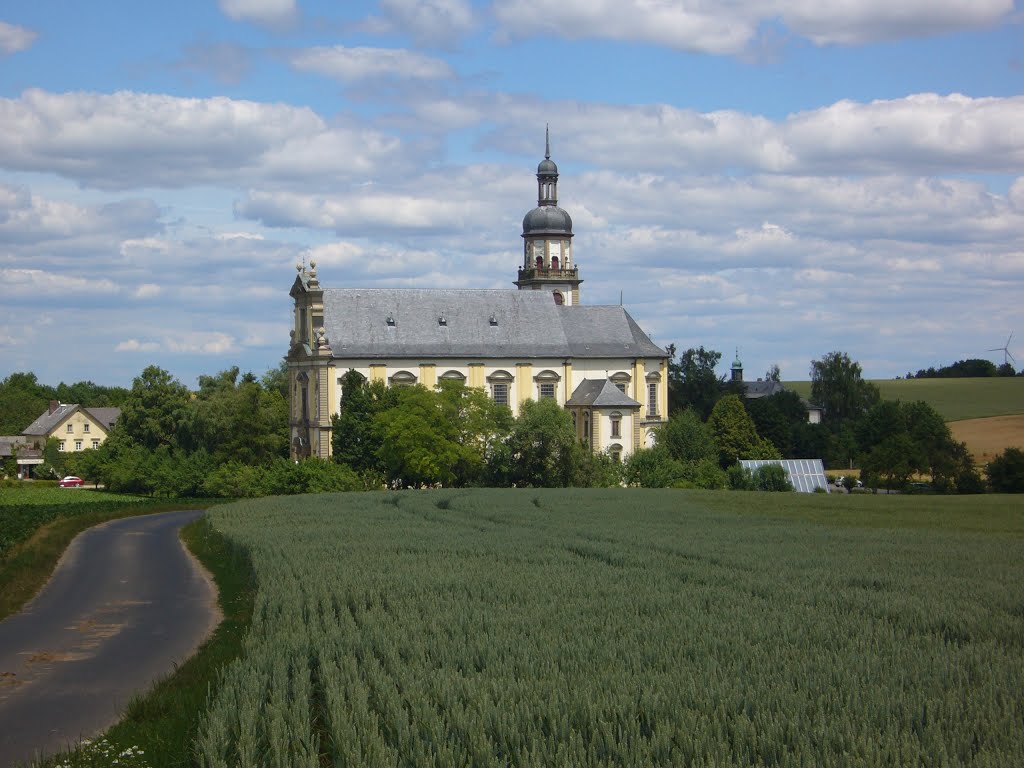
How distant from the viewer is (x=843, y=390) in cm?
14575

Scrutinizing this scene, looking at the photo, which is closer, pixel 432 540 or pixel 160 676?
pixel 160 676

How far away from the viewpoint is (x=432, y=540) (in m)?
34.0

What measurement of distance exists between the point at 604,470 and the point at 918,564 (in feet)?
Answer: 183

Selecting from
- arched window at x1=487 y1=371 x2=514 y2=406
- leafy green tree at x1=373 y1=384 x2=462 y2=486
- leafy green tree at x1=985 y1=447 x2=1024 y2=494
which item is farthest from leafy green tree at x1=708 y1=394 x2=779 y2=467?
leafy green tree at x1=373 y1=384 x2=462 y2=486

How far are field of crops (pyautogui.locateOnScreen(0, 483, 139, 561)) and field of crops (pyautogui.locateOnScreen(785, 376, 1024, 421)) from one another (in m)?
88.1

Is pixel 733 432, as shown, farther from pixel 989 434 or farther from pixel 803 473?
pixel 989 434

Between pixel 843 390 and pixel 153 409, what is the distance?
80.9 metres

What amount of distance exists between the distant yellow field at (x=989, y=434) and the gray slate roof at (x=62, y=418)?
92834mm

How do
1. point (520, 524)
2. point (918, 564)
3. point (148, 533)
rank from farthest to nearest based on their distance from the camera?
point (148, 533)
point (520, 524)
point (918, 564)

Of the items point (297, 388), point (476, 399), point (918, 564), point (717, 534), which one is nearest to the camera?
point (918, 564)

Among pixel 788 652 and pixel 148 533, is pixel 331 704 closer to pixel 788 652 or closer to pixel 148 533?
pixel 788 652

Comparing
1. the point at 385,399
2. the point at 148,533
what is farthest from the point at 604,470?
the point at 148,533

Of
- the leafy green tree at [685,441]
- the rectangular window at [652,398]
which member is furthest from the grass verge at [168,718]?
the rectangular window at [652,398]

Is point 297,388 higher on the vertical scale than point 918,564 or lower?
higher
